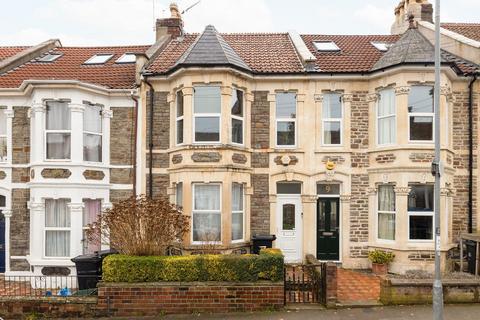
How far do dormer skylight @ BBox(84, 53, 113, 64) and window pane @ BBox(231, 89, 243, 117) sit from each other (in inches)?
255

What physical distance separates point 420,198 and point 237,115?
6529 mm

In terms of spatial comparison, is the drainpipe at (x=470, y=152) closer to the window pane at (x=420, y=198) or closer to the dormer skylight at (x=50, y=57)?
the window pane at (x=420, y=198)

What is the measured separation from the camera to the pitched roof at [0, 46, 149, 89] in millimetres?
14164

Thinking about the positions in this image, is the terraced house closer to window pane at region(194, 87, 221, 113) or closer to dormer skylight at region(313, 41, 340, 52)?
window pane at region(194, 87, 221, 113)

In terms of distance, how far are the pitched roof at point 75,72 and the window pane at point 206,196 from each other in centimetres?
464

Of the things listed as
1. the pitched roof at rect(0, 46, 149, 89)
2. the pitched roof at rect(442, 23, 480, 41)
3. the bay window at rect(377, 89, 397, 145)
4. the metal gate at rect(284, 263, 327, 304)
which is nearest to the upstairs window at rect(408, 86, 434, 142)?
the bay window at rect(377, 89, 397, 145)

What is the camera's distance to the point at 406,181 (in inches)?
488

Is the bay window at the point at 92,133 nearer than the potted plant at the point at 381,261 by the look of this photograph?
No

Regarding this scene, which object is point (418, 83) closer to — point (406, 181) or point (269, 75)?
point (406, 181)

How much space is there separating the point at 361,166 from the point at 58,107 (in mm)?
10371

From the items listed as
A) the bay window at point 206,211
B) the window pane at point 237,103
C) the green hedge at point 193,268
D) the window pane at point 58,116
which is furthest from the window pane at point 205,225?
the window pane at point 58,116

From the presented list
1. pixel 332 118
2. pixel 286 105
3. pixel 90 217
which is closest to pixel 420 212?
pixel 332 118

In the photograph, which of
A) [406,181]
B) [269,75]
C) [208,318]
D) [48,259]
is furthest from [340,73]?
[48,259]

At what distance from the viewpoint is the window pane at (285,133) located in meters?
13.8
